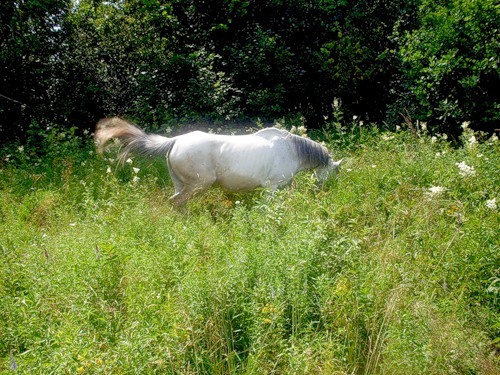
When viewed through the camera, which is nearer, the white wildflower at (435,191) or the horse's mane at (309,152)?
the white wildflower at (435,191)

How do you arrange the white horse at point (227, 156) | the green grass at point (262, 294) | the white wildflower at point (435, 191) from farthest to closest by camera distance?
the white horse at point (227, 156)
the white wildflower at point (435, 191)
the green grass at point (262, 294)

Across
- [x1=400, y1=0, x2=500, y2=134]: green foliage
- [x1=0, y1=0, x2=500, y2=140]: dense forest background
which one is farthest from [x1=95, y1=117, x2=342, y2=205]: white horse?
[x1=0, y1=0, x2=500, y2=140]: dense forest background

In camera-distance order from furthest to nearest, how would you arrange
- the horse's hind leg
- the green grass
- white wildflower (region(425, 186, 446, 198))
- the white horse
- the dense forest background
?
the dense forest background, the horse's hind leg, the white horse, white wildflower (region(425, 186, 446, 198)), the green grass

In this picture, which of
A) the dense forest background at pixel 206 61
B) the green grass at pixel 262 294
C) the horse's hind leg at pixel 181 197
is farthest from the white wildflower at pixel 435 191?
the dense forest background at pixel 206 61

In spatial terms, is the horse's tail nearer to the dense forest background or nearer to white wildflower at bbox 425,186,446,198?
the dense forest background

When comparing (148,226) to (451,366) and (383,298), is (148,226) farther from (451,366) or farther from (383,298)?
(451,366)

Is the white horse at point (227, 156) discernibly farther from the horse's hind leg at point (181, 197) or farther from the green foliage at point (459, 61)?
the green foliage at point (459, 61)

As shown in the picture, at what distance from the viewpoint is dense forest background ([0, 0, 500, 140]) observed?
27.8 feet

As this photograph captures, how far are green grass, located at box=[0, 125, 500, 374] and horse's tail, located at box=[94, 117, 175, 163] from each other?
1210mm

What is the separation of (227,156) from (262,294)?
264cm

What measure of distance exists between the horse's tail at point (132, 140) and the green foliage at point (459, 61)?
4.14 meters

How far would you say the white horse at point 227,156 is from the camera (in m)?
5.17

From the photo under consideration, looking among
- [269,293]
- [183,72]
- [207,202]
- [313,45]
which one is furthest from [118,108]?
[269,293]

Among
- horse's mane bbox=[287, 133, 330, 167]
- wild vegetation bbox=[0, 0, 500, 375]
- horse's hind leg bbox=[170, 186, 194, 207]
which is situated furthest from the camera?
horse's mane bbox=[287, 133, 330, 167]
